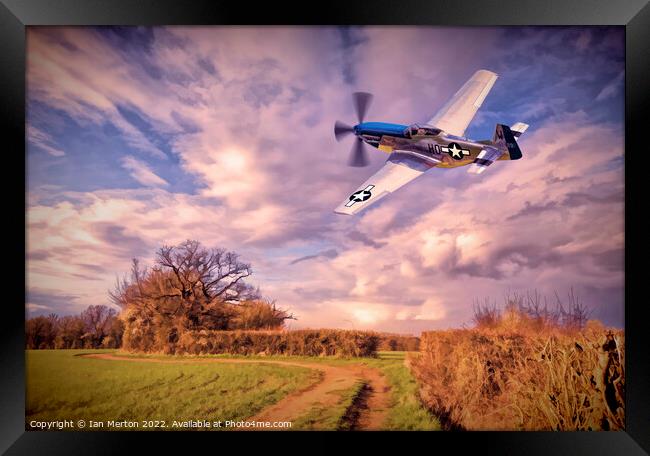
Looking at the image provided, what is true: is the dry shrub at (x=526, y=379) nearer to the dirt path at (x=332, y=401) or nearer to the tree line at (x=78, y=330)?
the dirt path at (x=332, y=401)

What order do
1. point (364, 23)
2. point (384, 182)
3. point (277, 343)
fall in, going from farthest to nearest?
1. point (277, 343)
2. point (384, 182)
3. point (364, 23)

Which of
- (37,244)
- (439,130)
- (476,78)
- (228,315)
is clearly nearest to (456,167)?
(439,130)

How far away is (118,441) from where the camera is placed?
342cm

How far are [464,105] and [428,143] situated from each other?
1.51ft

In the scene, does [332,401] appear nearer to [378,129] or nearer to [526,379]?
[526,379]

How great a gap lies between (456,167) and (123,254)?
3.33 m

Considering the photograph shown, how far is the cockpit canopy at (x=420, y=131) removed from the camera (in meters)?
3.51

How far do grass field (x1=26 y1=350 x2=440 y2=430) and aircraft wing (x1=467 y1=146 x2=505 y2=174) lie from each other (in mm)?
1906

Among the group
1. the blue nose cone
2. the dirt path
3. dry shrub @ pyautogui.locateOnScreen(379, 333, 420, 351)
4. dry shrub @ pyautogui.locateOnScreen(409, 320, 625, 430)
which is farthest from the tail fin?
the dirt path

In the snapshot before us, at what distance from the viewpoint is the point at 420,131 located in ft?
11.6

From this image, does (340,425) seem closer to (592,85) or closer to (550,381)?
(550,381)

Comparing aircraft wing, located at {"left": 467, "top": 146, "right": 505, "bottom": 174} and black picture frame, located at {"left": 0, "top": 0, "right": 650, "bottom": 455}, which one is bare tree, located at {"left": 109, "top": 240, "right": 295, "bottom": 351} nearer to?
black picture frame, located at {"left": 0, "top": 0, "right": 650, "bottom": 455}

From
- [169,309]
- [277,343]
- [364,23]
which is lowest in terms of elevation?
[277,343]

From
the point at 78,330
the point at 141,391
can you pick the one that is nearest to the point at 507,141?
the point at 141,391
